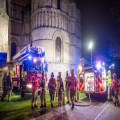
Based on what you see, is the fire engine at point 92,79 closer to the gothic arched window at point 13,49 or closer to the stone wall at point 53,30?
the stone wall at point 53,30

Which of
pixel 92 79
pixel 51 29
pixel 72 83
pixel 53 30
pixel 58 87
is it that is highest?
pixel 51 29

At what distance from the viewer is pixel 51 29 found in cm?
3162

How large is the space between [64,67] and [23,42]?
984 centimetres

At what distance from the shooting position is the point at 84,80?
1764 centimetres

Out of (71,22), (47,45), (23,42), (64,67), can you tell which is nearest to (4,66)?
(47,45)

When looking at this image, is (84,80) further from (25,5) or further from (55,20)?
(25,5)

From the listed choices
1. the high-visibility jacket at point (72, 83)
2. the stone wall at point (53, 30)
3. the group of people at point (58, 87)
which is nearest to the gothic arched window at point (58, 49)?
the stone wall at point (53, 30)

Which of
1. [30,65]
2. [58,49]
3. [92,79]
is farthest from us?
[58,49]

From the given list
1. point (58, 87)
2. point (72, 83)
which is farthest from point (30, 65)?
point (72, 83)

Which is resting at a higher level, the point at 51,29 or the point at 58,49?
the point at 51,29

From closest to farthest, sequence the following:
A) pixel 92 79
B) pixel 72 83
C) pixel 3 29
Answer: pixel 72 83 < pixel 92 79 < pixel 3 29

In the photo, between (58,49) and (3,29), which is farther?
(58,49)

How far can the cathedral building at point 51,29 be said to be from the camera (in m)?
31.4

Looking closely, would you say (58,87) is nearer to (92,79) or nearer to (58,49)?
(92,79)
